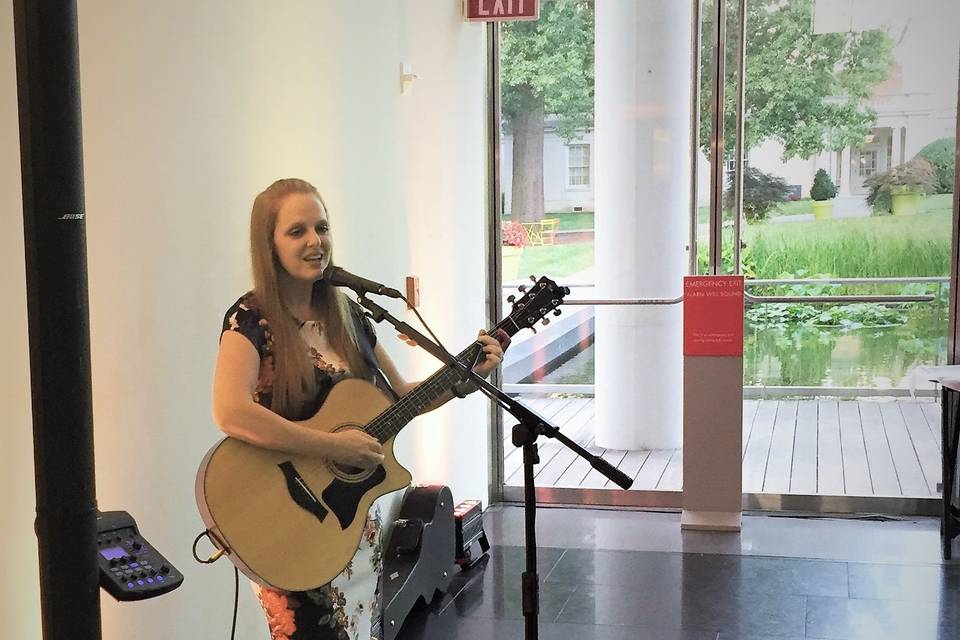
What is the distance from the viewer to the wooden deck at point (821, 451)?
16.7 ft

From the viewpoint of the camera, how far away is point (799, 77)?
16.8ft

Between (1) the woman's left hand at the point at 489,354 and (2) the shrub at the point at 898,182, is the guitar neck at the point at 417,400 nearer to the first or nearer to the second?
(1) the woman's left hand at the point at 489,354

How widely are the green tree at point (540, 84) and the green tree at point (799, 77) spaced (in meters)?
0.59

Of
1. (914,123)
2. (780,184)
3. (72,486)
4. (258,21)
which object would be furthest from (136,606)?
(914,123)

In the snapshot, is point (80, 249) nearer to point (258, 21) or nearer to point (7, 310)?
point (7, 310)

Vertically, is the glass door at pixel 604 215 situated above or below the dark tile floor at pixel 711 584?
above

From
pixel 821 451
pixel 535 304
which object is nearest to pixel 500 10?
pixel 821 451

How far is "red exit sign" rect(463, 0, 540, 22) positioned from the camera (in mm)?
5012

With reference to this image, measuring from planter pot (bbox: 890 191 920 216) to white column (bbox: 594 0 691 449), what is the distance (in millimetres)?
929

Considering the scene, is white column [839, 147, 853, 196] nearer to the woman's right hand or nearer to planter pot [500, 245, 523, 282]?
planter pot [500, 245, 523, 282]

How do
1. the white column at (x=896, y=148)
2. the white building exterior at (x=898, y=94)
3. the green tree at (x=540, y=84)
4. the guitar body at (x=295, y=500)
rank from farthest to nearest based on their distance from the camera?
the green tree at (x=540, y=84), the white column at (x=896, y=148), the white building exterior at (x=898, y=94), the guitar body at (x=295, y=500)

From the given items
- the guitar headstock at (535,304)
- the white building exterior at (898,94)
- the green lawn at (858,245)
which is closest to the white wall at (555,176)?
the green lawn at (858,245)

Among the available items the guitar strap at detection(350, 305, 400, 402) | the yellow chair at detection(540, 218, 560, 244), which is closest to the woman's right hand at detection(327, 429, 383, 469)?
the guitar strap at detection(350, 305, 400, 402)

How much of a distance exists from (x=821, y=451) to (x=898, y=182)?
1.29 m
